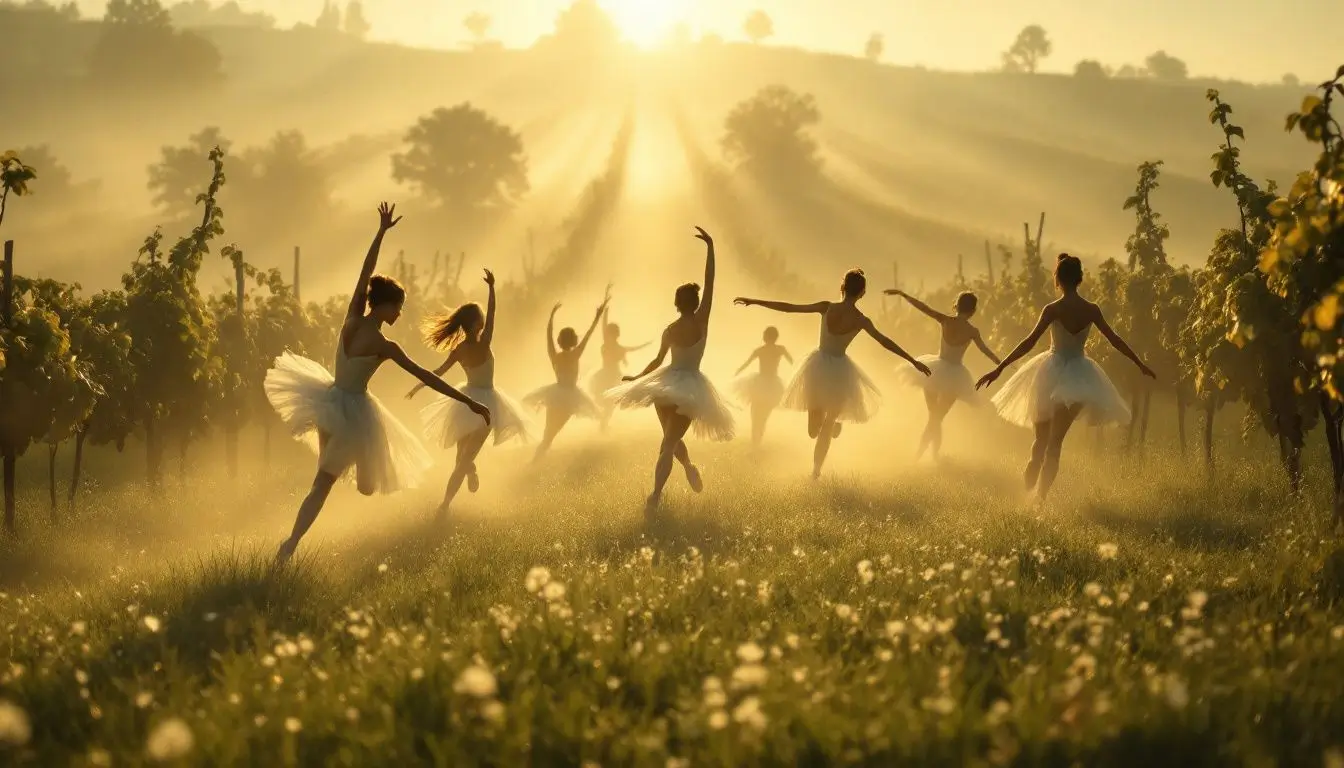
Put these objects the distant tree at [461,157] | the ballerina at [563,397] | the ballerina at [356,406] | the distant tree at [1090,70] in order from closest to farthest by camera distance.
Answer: the ballerina at [356,406] → the ballerina at [563,397] → the distant tree at [461,157] → the distant tree at [1090,70]

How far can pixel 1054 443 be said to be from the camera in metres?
12.6

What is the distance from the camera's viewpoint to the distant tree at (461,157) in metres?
108

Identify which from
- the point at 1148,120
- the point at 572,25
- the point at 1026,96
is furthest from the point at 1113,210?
the point at 572,25

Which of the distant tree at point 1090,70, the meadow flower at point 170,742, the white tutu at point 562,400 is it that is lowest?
the meadow flower at point 170,742

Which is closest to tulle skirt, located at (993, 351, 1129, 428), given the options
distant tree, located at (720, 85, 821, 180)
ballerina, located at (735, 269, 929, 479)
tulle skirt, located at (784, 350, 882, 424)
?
ballerina, located at (735, 269, 929, 479)

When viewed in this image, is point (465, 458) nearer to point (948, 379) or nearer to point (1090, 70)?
point (948, 379)

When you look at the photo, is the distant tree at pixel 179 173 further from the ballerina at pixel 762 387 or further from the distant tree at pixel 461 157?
the ballerina at pixel 762 387

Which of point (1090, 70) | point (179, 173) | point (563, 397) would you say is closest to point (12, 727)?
point (563, 397)

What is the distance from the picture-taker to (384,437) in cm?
1045

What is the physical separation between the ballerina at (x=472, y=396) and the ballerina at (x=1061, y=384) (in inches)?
224

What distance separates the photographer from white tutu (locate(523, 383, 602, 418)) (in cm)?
1967

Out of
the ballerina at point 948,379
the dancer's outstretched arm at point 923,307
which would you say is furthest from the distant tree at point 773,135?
the dancer's outstretched arm at point 923,307

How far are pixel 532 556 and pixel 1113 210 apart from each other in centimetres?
12347

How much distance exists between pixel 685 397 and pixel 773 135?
107 meters
